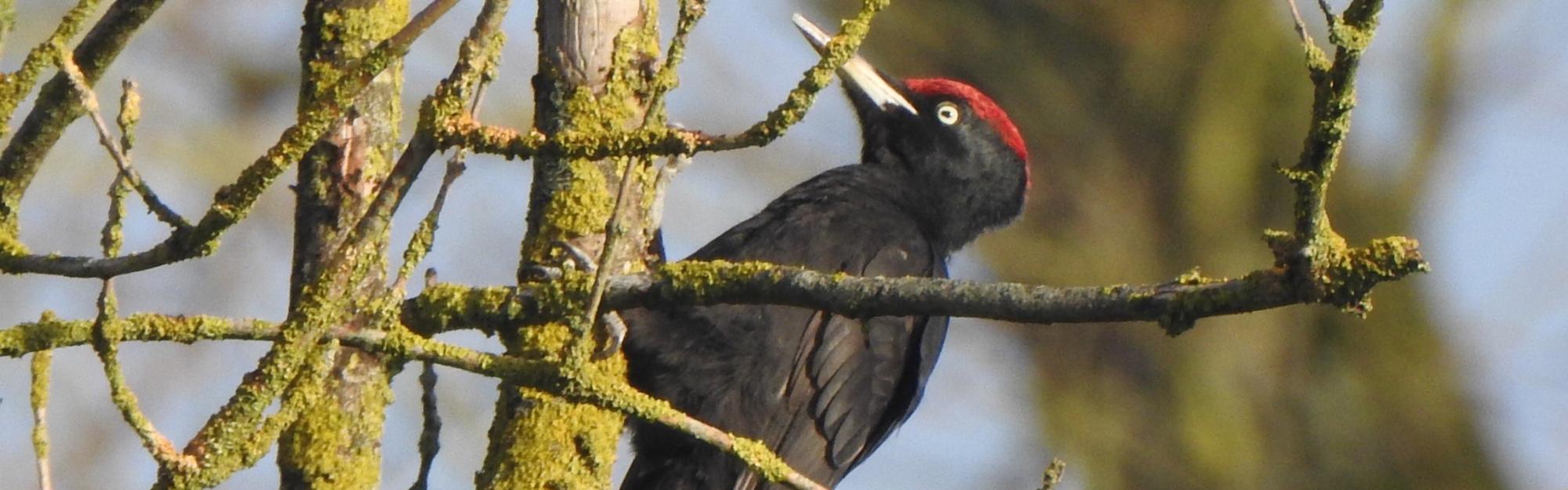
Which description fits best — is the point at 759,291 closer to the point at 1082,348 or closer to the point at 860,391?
the point at 860,391

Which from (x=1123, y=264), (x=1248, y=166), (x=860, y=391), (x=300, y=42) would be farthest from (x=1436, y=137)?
(x=300, y=42)

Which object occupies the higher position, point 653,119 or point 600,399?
point 653,119

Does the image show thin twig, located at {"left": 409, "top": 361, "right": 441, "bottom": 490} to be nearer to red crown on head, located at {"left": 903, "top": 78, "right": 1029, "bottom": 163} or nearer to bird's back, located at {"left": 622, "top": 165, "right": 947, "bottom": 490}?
bird's back, located at {"left": 622, "top": 165, "right": 947, "bottom": 490}

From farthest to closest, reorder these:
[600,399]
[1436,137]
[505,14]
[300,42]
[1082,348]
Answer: [1082,348] → [1436,137] → [300,42] → [600,399] → [505,14]

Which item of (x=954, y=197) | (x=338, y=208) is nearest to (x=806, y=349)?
(x=954, y=197)

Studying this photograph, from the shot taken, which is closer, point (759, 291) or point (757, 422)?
point (759, 291)

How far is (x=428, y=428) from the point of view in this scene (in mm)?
2807

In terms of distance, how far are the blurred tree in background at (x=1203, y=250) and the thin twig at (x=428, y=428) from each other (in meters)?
5.90

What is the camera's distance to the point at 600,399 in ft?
7.13

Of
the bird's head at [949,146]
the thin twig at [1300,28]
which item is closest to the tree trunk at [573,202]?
the bird's head at [949,146]

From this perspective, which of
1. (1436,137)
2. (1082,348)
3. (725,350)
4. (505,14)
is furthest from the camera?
(1082,348)

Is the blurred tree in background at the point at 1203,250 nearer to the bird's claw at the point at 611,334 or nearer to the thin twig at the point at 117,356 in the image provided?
the bird's claw at the point at 611,334

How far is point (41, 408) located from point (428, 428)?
72 cm

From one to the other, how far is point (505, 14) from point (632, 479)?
198cm
